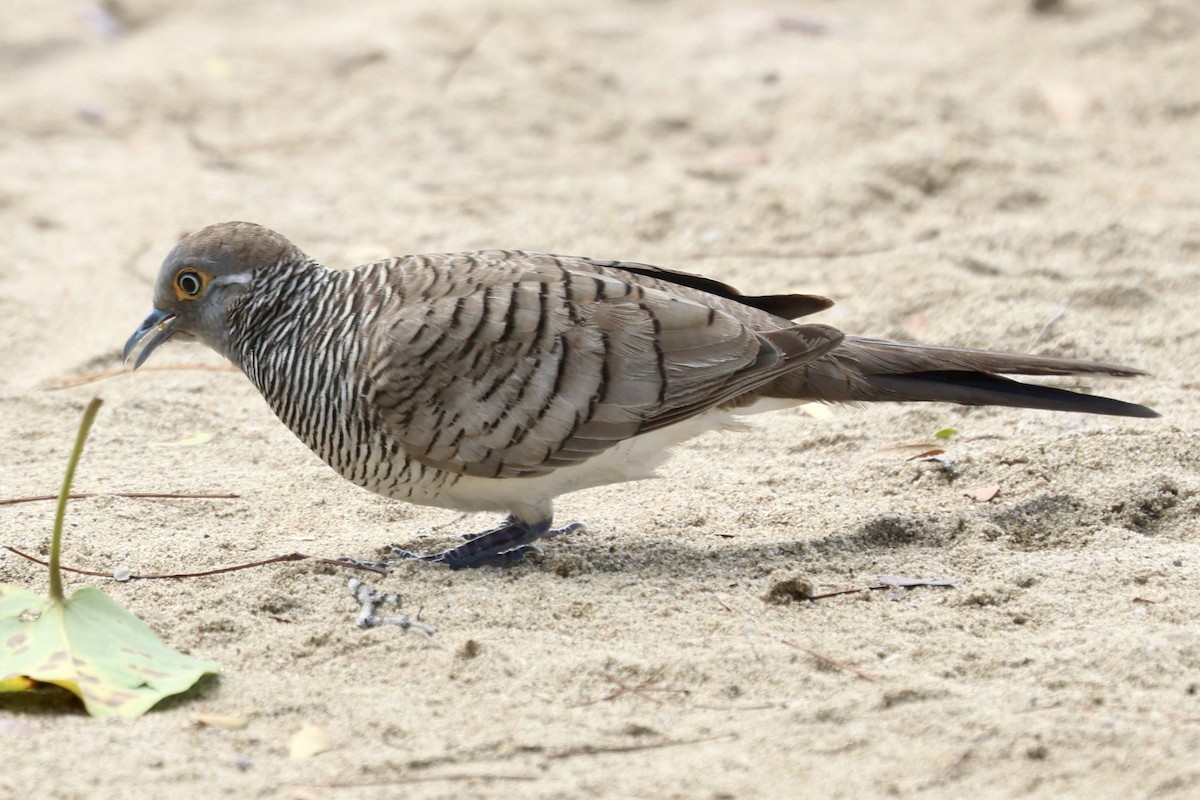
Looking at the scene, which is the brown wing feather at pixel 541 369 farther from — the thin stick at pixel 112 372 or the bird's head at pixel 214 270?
the thin stick at pixel 112 372

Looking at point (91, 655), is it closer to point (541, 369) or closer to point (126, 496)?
point (126, 496)

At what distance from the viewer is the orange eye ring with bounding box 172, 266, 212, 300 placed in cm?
414

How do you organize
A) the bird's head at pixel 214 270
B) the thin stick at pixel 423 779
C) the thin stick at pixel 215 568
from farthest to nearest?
the bird's head at pixel 214 270 < the thin stick at pixel 215 568 < the thin stick at pixel 423 779

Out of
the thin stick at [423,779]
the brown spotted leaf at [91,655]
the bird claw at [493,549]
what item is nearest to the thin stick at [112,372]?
the bird claw at [493,549]

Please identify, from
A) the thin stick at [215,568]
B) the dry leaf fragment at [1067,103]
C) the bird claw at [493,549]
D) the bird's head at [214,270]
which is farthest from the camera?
the dry leaf fragment at [1067,103]

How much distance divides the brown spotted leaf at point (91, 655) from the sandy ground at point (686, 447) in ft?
0.27

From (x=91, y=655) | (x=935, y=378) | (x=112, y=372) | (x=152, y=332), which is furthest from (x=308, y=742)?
(x=112, y=372)

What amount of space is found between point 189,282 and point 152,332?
24 centimetres

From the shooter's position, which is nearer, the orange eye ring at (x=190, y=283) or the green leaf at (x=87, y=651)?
the green leaf at (x=87, y=651)

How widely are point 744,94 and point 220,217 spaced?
3.00 metres

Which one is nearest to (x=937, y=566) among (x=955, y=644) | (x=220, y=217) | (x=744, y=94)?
(x=955, y=644)

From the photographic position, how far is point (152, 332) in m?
4.29

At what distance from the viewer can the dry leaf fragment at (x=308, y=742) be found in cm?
292

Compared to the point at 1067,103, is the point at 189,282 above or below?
below
